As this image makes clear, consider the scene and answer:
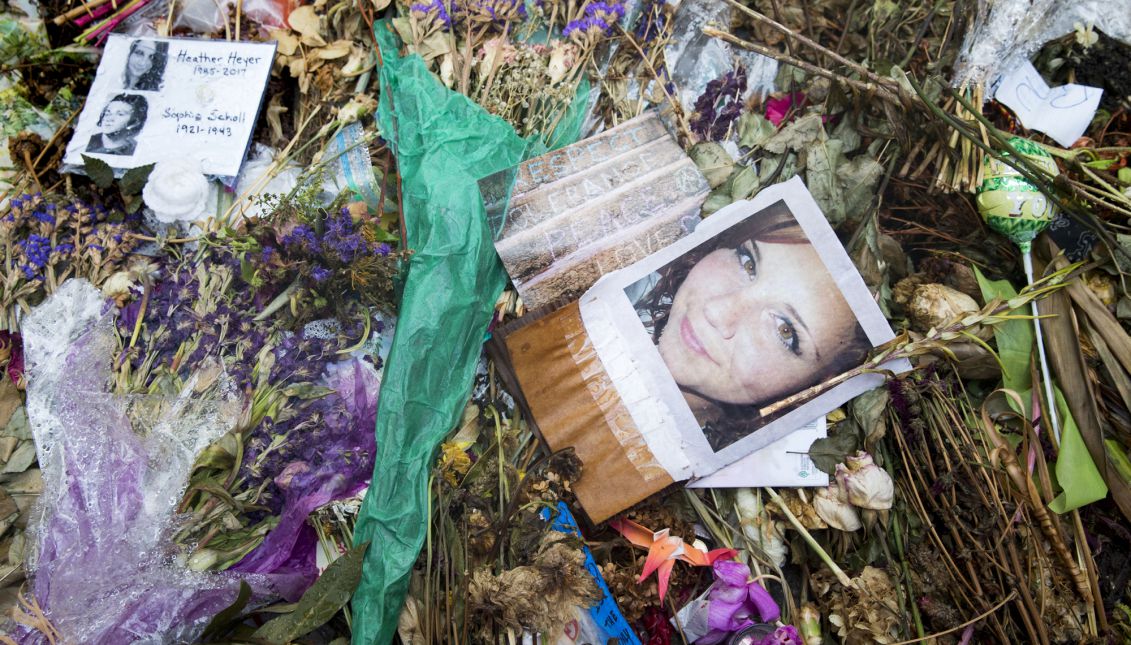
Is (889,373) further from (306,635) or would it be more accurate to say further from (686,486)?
(306,635)

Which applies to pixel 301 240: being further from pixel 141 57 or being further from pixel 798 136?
pixel 798 136

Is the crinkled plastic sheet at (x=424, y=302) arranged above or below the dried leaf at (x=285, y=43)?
below

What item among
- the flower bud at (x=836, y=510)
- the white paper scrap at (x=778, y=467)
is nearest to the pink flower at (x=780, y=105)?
the white paper scrap at (x=778, y=467)

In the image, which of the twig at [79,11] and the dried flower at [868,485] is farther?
the twig at [79,11]

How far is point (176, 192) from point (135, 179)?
121 mm

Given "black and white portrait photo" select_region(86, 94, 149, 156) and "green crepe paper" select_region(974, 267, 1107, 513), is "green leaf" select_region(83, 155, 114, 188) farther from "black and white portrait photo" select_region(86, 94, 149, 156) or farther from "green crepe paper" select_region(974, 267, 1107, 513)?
"green crepe paper" select_region(974, 267, 1107, 513)

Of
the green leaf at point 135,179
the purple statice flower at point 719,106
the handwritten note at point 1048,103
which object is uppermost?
the green leaf at point 135,179

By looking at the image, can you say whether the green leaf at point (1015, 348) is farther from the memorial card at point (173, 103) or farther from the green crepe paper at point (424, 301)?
the memorial card at point (173, 103)

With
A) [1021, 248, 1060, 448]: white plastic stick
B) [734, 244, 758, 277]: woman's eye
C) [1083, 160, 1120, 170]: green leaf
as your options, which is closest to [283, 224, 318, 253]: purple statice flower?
[734, 244, 758, 277]: woman's eye

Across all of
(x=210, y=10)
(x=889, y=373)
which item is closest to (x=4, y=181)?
(x=210, y=10)

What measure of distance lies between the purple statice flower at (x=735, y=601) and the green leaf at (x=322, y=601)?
2.20 ft

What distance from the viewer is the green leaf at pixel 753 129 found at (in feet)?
4.95

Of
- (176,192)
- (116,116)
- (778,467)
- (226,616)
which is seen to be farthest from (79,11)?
(778,467)

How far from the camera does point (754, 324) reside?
4.60 feet
